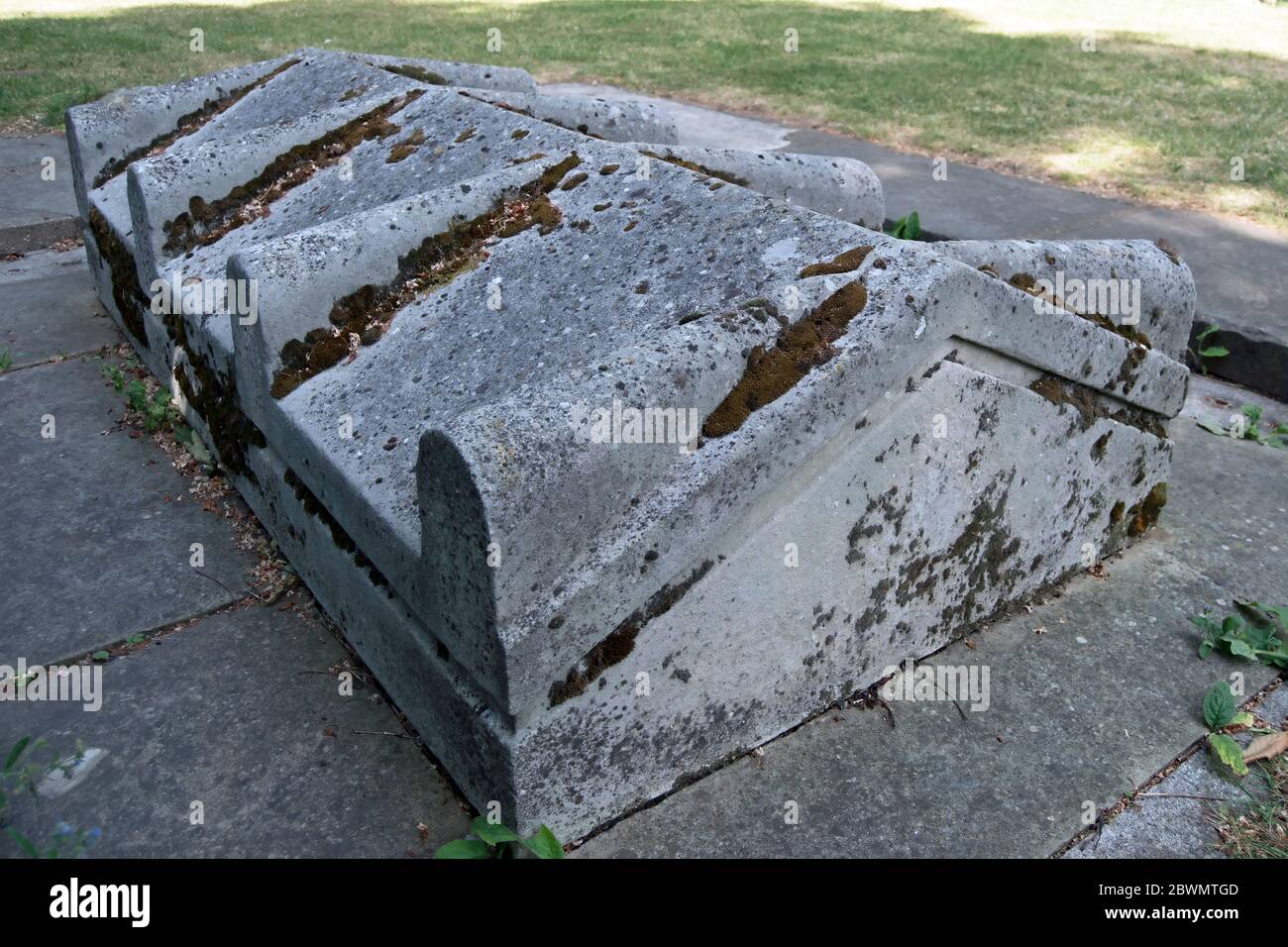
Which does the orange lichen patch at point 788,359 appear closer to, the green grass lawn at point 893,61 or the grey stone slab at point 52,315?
the grey stone slab at point 52,315

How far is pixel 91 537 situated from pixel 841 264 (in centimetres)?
257

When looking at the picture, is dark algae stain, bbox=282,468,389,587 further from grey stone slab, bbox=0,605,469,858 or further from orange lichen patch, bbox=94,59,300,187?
orange lichen patch, bbox=94,59,300,187

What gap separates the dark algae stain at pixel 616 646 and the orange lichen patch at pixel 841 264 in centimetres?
81

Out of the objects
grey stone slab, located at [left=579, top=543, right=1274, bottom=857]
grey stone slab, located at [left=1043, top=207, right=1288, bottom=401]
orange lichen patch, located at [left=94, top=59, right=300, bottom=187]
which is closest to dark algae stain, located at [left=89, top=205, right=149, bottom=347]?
orange lichen patch, located at [left=94, top=59, right=300, bottom=187]

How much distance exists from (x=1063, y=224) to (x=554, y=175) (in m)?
3.55

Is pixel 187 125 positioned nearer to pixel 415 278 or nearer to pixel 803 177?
pixel 415 278

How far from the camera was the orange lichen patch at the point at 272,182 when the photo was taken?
4137 millimetres

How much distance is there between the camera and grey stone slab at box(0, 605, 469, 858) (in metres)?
2.46

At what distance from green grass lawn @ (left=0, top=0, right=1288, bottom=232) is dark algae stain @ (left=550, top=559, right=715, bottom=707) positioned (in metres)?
5.33

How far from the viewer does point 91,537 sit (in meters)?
3.58

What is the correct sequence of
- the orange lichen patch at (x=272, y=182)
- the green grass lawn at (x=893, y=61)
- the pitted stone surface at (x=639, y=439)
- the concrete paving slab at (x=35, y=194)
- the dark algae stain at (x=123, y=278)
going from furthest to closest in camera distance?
1. the green grass lawn at (x=893, y=61)
2. the concrete paving slab at (x=35, y=194)
3. the dark algae stain at (x=123, y=278)
4. the orange lichen patch at (x=272, y=182)
5. the pitted stone surface at (x=639, y=439)

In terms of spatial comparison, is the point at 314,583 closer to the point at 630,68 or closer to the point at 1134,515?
the point at 1134,515

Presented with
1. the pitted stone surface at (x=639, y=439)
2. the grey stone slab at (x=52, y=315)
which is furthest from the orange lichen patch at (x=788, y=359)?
the grey stone slab at (x=52, y=315)
